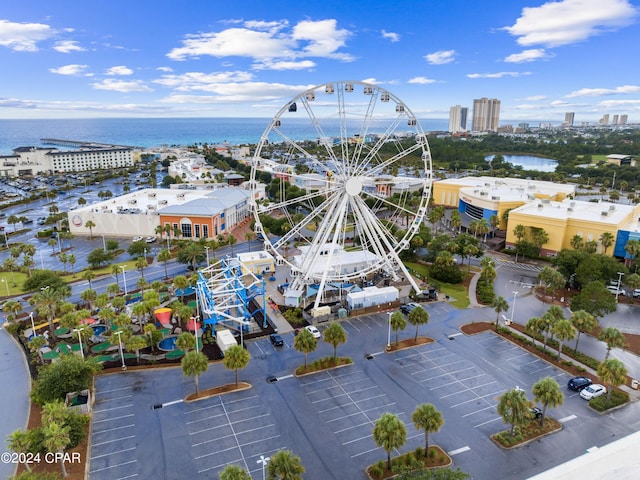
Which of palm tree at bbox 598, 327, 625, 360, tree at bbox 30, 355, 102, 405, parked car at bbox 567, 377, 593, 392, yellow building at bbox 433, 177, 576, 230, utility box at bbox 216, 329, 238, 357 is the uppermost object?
yellow building at bbox 433, 177, 576, 230

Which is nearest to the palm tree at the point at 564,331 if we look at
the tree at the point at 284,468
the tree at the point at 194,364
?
the tree at the point at 284,468

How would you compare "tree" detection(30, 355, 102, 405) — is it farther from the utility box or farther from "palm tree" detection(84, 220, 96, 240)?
"palm tree" detection(84, 220, 96, 240)

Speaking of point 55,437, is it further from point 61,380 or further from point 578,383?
point 578,383

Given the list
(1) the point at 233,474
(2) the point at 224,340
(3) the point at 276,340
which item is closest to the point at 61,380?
(2) the point at 224,340

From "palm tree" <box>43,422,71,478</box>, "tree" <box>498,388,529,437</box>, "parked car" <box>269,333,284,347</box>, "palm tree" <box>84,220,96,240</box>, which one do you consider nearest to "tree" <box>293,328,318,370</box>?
"parked car" <box>269,333,284,347</box>

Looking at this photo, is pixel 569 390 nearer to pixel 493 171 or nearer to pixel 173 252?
pixel 173 252

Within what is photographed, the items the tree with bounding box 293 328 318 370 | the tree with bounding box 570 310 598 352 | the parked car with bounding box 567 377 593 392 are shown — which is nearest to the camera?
the parked car with bounding box 567 377 593 392

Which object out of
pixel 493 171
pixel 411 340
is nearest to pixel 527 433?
pixel 411 340
